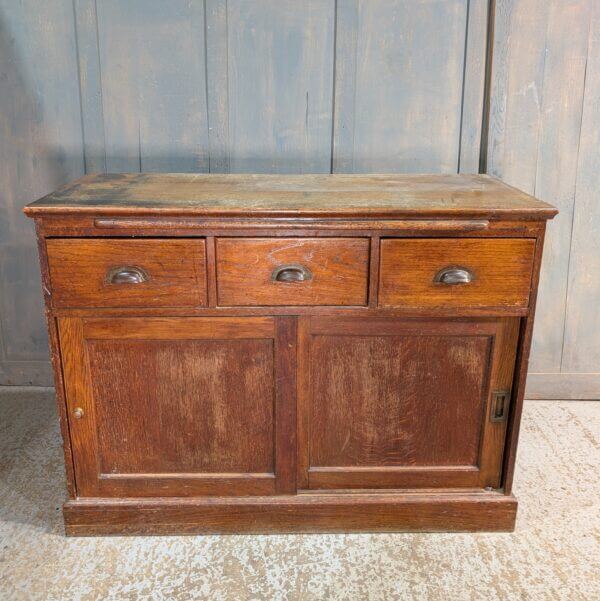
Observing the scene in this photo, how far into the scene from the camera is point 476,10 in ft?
7.56

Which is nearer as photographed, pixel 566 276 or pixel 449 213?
pixel 449 213

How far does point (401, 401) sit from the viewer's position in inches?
74.5

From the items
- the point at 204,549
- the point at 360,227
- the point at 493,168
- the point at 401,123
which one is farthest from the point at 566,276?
the point at 204,549

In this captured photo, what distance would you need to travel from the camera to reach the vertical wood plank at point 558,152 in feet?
7.68

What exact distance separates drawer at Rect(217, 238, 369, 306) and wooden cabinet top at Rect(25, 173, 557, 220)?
82 mm

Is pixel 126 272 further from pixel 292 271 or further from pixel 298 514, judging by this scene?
pixel 298 514

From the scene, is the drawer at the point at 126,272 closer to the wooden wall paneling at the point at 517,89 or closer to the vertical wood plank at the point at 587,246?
the wooden wall paneling at the point at 517,89

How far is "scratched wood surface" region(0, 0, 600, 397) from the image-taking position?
231cm

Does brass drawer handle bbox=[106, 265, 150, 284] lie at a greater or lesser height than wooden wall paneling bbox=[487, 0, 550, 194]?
lesser

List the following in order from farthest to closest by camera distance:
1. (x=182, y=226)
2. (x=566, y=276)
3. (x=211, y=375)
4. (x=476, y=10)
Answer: (x=566, y=276), (x=476, y=10), (x=211, y=375), (x=182, y=226)

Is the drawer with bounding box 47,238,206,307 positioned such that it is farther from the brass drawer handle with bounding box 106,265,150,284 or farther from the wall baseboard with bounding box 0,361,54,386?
the wall baseboard with bounding box 0,361,54,386

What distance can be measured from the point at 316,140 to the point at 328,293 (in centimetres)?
85

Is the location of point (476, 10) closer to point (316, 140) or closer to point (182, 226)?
point (316, 140)

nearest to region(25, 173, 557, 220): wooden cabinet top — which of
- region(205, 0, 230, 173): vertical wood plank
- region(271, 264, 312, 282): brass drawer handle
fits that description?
region(271, 264, 312, 282): brass drawer handle
